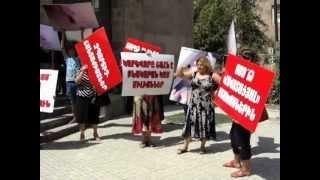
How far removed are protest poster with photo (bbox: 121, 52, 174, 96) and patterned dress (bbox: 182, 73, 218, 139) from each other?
0.87m

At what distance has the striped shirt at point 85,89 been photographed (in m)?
9.55

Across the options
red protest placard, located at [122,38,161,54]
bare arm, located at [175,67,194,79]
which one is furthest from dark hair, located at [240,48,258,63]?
red protest placard, located at [122,38,161,54]

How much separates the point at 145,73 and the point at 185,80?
2.93ft

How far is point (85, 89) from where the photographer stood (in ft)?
31.7

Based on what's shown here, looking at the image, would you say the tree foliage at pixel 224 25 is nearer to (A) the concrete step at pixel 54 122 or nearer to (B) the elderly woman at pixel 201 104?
(A) the concrete step at pixel 54 122

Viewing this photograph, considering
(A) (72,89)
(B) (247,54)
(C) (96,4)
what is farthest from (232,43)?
(C) (96,4)

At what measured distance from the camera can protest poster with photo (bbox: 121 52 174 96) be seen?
864 centimetres

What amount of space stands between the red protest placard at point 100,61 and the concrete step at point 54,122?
6.72 feet

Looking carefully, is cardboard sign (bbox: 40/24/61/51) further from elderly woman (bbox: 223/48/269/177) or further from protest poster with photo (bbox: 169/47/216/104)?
elderly woman (bbox: 223/48/269/177)

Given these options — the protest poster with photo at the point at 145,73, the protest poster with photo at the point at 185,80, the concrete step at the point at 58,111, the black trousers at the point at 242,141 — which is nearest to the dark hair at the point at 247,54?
the black trousers at the point at 242,141

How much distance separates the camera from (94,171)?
299 inches
